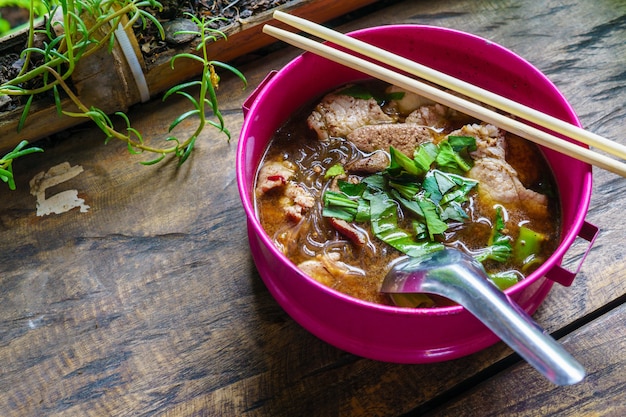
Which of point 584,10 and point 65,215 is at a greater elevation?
point 584,10

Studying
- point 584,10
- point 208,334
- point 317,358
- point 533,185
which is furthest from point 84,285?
point 584,10

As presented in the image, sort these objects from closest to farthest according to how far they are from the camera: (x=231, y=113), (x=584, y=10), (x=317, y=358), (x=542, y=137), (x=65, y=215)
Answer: (x=542, y=137)
(x=317, y=358)
(x=65, y=215)
(x=231, y=113)
(x=584, y=10)

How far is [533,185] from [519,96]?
0.19 meters

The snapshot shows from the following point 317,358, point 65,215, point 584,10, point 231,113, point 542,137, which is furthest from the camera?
point 584,10

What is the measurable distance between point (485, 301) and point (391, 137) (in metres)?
0.47

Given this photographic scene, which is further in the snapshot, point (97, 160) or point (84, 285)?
point (97, 160)

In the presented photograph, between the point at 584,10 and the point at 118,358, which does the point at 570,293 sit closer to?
the point at 584,10

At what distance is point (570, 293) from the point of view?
49.4 inches

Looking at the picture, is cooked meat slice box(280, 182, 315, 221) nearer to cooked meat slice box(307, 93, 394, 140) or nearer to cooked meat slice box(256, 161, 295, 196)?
cooked meat slice box(256, 161, 295, 196)

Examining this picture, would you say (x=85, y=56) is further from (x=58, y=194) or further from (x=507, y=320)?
(x=507, y=320)

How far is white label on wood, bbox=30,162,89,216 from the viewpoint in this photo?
1.39 meters

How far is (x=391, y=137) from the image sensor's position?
4.16 feet

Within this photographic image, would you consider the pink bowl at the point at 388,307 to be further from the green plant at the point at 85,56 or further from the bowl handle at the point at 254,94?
the green plant at the point at 85,56

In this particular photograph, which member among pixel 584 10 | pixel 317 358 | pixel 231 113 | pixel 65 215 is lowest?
pixel 317 358
